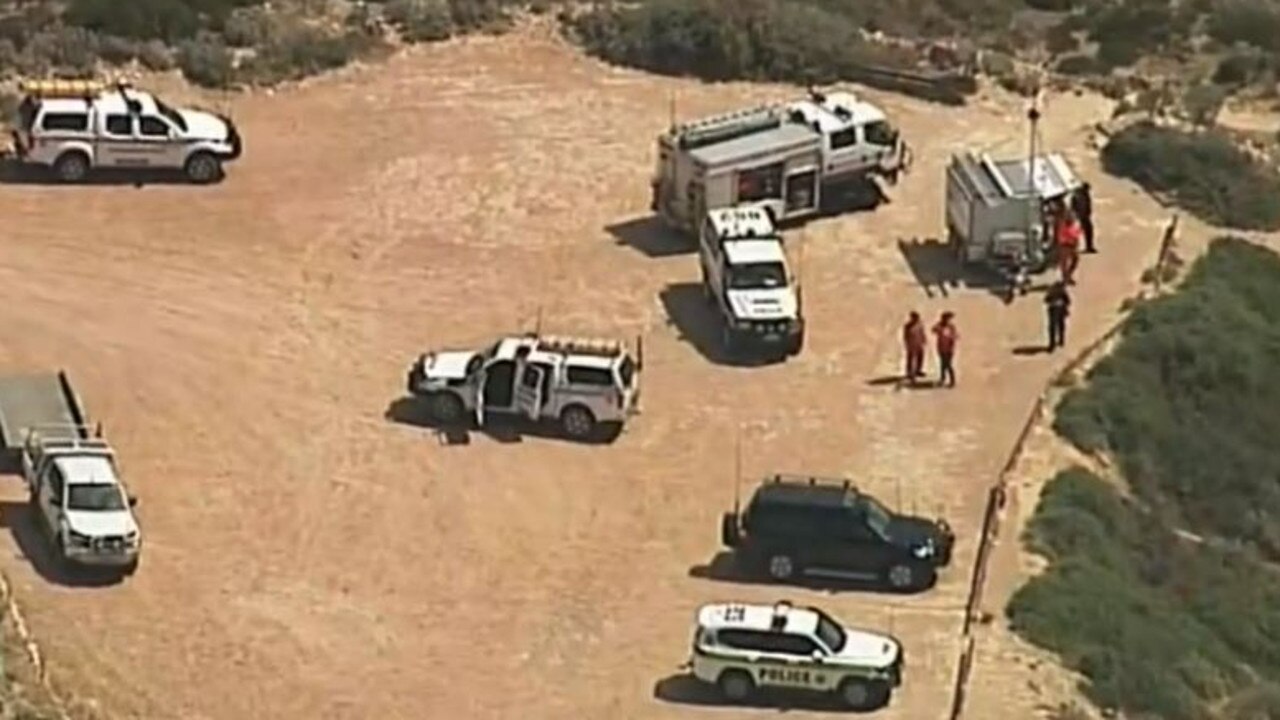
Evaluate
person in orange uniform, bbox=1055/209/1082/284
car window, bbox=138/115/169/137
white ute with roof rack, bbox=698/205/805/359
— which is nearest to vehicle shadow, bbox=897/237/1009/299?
person in orange uniform, bbox=1055/209/1082/284

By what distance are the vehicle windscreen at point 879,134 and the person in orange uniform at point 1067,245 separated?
423 centimetres

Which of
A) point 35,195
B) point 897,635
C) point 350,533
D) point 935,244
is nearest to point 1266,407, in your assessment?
point 935,244

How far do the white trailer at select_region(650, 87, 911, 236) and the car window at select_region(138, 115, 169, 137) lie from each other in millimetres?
8921

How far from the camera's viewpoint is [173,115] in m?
65.9

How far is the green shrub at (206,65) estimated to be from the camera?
70.4m

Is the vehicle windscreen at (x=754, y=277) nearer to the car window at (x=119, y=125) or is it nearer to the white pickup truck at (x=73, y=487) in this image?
the white pickup truck at (x=73, y=487)

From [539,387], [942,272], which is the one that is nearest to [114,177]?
[539,387]

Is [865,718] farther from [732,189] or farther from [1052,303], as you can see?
[732,189]

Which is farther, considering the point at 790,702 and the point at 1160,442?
the point at 1160,442

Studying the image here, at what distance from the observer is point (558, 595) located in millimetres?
50406

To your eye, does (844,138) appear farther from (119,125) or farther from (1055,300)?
(119,125)

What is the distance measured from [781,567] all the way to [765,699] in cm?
373

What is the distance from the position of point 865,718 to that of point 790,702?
1068 mm

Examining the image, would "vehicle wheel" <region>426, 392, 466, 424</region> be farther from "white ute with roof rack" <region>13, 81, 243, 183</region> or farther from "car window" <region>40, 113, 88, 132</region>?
"car window" <region>40, 113, 88, 132</region>
